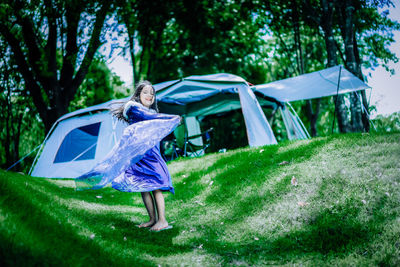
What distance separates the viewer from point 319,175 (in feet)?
12.2

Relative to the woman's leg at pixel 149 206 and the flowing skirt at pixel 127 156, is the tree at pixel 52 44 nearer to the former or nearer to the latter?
the flowing skirt at pixel 127 156

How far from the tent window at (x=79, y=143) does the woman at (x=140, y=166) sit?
4.89m

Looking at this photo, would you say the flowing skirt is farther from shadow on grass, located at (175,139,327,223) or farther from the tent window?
the tent window

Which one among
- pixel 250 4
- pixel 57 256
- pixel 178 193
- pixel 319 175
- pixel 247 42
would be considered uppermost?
pixel 250 4

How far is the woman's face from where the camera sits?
3652 mm

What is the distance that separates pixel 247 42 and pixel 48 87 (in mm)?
8515

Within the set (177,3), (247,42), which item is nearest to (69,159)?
(177,3)

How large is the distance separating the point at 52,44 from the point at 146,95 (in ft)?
23.3

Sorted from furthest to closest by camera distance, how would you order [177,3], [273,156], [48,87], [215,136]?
[215,136], [177,3], [48,87], [273,156]

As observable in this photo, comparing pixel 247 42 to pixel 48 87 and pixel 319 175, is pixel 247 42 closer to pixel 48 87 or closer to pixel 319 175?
pixel 48 87

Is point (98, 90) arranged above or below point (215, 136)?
above

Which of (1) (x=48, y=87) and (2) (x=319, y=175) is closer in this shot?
(2) (x=319, y=175)

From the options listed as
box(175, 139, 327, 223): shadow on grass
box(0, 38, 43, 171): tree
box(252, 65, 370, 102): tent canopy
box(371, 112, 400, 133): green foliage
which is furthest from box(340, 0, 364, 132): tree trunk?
box(0, 38, 43, 171): tree

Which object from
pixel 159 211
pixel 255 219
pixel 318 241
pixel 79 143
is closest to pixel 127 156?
pixel 159 211
